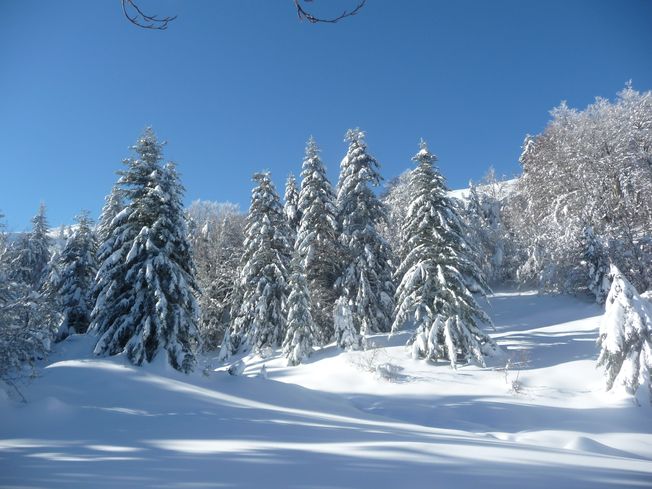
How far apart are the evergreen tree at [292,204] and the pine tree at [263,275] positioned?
9.01ft

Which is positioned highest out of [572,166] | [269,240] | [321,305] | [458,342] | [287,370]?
[572,166]

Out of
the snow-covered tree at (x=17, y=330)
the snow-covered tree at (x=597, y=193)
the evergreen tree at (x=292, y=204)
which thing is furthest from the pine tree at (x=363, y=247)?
the snow-covered tree at (x=17, y=330)

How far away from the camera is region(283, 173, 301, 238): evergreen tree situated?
28.2m

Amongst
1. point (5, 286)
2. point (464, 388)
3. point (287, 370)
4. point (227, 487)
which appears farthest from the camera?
point (287, 370)

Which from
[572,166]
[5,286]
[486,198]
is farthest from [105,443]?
[486,198]

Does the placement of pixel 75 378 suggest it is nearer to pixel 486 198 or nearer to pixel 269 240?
pixel 269 240

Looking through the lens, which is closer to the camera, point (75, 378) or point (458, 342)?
point (75, 378)

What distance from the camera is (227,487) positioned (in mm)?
3443

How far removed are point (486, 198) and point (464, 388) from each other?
30.6m

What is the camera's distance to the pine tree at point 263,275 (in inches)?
891

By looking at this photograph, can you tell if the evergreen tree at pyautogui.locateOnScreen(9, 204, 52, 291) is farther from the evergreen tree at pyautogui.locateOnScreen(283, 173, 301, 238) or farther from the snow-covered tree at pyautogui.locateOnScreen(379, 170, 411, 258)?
the snow-covered tree at pyautogui.locateOnScreen(379, 170, 411, 258)

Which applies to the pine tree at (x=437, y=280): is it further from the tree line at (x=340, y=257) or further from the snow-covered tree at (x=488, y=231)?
the snow-covered tree at (x=488, y=231)


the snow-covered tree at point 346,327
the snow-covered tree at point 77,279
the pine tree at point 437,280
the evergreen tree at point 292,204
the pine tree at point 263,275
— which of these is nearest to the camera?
the pine tree at point 437,280

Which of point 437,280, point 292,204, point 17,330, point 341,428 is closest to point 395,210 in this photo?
point 292,204
